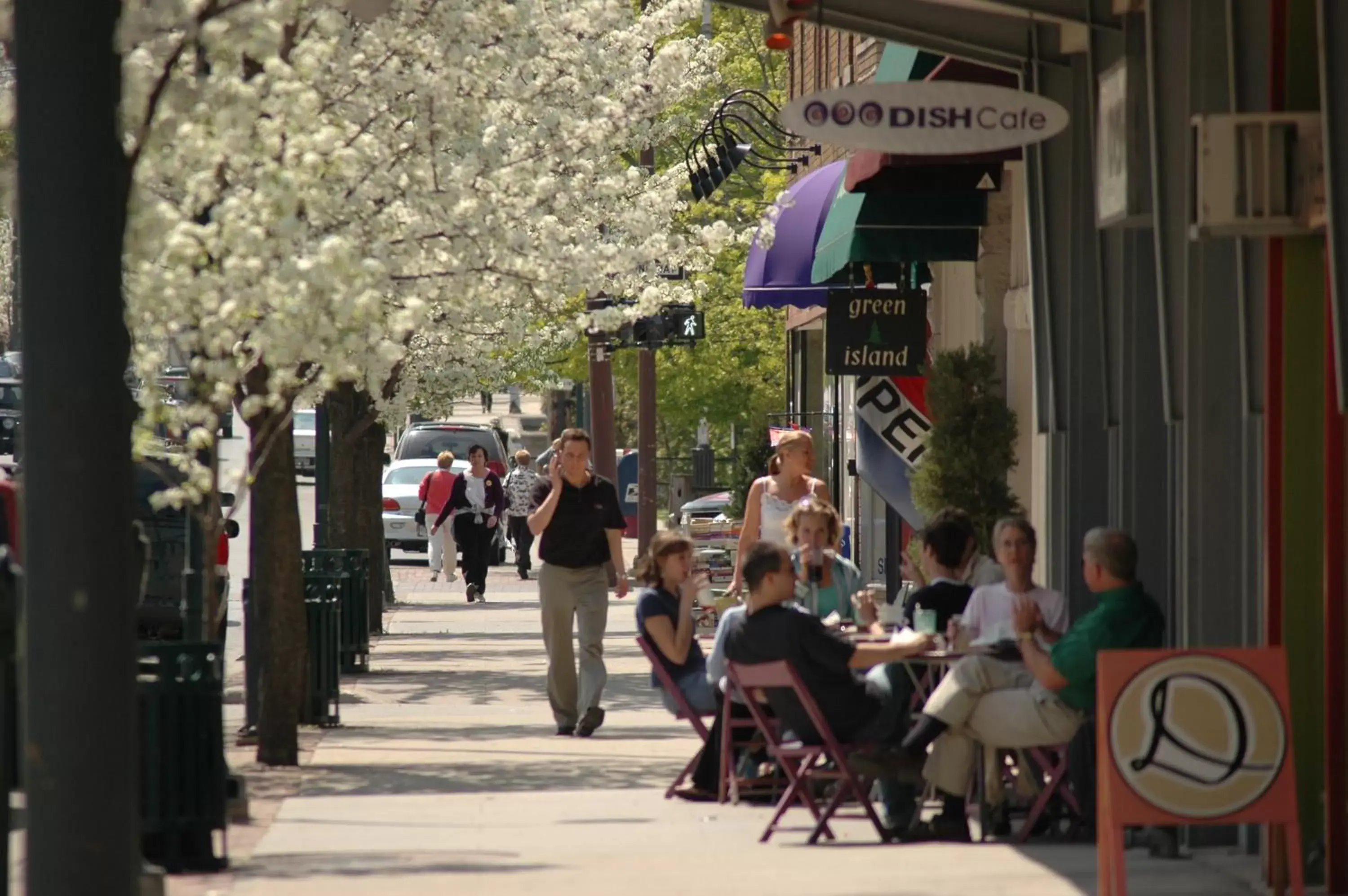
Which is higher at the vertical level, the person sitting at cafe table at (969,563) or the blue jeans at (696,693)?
the person sitting at cafe table at (969,563)

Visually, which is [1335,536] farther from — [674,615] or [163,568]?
[163,568]

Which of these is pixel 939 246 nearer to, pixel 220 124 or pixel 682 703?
pixel 682 703

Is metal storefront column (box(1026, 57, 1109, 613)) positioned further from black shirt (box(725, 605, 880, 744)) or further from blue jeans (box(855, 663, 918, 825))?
black shirt (box(725, 605, 880, 744))

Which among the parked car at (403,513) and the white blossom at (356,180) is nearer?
the white blossom at (356,180)

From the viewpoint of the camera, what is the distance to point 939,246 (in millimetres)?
15875

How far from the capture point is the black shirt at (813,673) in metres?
9.63

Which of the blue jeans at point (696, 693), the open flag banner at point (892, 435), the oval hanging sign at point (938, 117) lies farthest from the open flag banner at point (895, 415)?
the oval hanging sign at point (938, 117)

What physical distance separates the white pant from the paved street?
553 inches

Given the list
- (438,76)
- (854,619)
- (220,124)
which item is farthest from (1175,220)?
(438,76)

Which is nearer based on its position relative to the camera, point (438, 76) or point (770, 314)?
point (438, 76)

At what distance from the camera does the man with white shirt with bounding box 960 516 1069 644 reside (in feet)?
32.8

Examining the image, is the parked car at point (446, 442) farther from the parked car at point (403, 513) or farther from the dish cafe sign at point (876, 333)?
the dish cafe sign at point (876, 333)

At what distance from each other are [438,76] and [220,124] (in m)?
3.09

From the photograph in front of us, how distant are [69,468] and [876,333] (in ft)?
42.1
